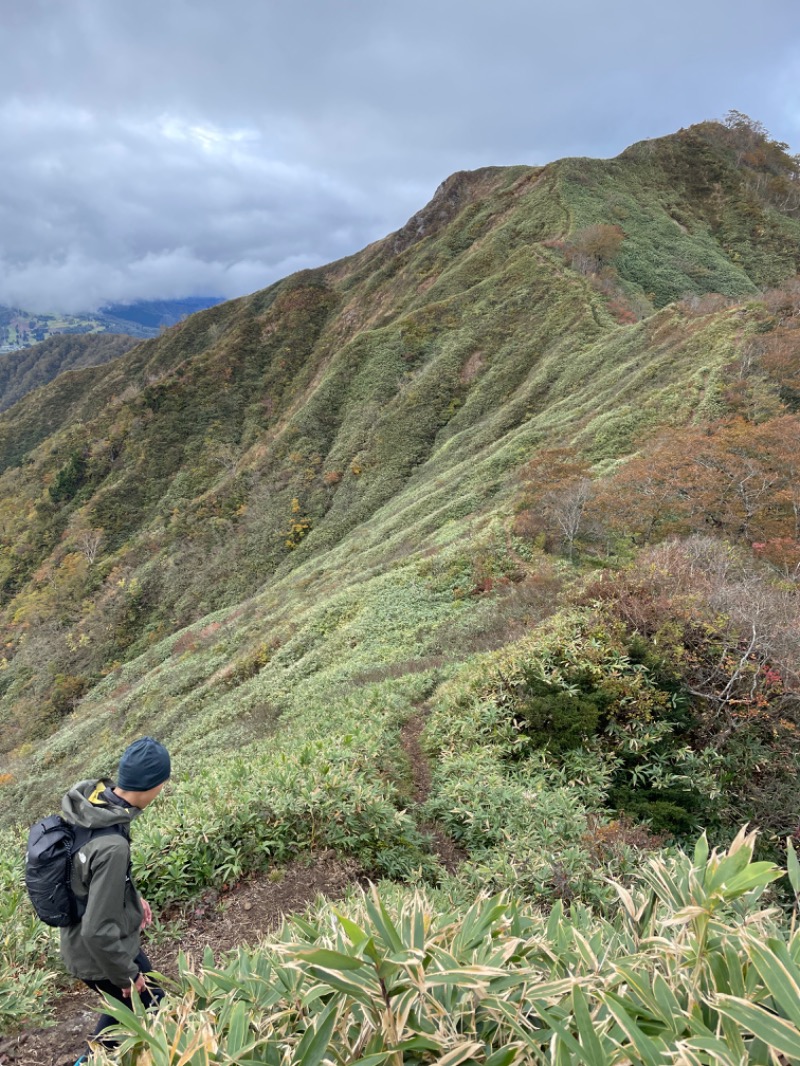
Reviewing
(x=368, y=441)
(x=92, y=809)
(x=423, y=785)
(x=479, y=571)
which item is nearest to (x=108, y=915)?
(x=92, y=809)

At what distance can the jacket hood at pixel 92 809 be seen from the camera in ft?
10.0

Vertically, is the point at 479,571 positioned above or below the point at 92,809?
below

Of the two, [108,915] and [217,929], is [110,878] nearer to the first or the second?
[108,915]

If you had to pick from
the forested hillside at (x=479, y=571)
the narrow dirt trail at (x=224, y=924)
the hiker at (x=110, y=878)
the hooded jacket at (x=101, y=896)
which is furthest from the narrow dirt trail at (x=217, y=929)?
the hooded jacket at (x=101, y=896)

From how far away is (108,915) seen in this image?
3027 mm

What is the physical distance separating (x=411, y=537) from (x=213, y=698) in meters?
10.1

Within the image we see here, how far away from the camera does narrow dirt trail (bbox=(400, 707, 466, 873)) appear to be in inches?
219

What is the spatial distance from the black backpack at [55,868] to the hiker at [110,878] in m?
0.04

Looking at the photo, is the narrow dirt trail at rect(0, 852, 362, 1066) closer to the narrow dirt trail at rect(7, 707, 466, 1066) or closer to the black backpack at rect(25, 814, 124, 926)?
the narrow dirt trail at rect(7, 707, 466, 1066)

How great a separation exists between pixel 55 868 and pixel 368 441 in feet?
131

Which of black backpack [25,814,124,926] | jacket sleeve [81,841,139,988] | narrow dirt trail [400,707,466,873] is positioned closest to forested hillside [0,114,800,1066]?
narrow dirt trail [400,707,466,873]

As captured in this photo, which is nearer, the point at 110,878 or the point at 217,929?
the point at 110,878

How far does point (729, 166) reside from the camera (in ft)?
199

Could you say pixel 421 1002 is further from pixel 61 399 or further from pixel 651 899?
pixel 61 399
